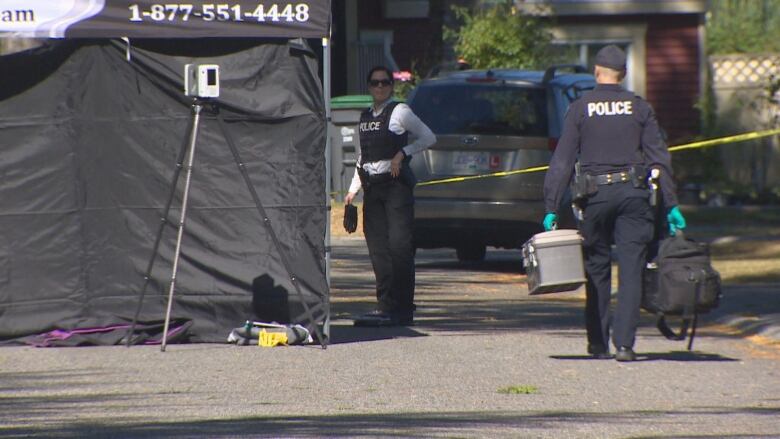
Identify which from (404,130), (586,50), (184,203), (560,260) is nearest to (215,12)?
(184,203)

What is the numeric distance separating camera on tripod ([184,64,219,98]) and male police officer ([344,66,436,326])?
169 cm

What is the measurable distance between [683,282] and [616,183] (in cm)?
72

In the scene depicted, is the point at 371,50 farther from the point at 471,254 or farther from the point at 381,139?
the point at 381,139

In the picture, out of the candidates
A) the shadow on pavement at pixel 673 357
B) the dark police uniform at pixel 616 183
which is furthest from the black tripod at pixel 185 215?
the dark police uniform at pixel 616 183

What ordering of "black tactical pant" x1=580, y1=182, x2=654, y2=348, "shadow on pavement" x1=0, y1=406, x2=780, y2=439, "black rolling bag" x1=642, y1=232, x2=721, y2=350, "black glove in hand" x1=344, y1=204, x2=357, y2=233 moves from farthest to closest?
1. "black glove in hand" x1=344, y1=204, x2=357, y2=233
2. "black tactical pant" x1=580, y1=182, x2=654, y2=348
3. "black rolling bag" x1=642, y1=232, x2=721, y2=350
4. "shadow on pavement" x1=0, y1=406, x2=780, y2=439

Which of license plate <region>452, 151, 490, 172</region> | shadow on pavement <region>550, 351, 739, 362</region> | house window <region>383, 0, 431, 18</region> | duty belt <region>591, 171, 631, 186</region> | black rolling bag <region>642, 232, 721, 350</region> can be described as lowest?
shadow on pavement <region>550, 351, 739, 362</region>

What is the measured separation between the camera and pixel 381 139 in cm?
1167

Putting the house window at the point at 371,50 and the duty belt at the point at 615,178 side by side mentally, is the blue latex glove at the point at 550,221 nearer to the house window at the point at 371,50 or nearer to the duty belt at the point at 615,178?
the duty belt at the point at 615,178

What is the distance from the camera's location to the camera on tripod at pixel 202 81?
10273mm

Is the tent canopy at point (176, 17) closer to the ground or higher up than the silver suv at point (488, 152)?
higher up

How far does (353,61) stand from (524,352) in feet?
63.6

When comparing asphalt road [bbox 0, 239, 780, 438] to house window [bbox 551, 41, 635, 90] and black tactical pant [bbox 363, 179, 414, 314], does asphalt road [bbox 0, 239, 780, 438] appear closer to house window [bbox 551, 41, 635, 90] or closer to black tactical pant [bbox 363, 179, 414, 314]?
black tactical pant [bbox 363, 179, 414, 314]

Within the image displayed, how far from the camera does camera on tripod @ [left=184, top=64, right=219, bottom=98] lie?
10273 mm

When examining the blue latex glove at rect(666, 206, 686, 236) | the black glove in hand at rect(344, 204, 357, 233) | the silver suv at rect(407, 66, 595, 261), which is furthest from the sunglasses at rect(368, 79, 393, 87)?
the silver suv at rect(407, 66, 595, 261)
